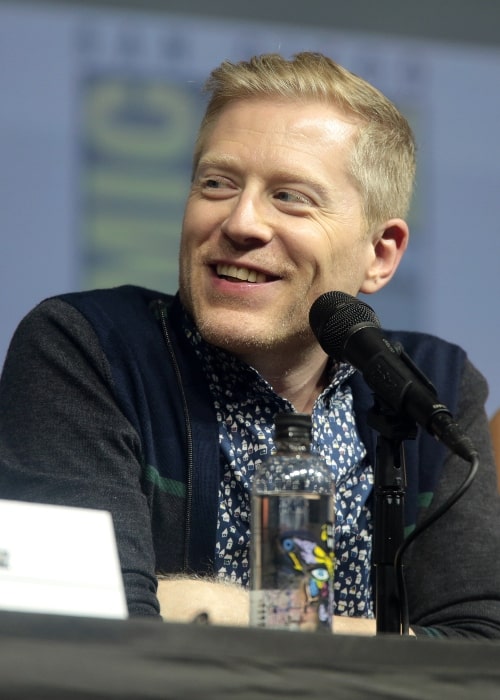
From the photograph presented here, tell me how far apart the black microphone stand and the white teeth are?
59cm

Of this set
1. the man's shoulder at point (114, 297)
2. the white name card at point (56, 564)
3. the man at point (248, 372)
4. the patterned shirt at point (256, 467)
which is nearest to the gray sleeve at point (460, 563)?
the man at point (248, 372)

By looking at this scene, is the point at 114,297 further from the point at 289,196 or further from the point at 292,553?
the point at 292,553

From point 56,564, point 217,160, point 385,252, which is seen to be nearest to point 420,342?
point 385,252

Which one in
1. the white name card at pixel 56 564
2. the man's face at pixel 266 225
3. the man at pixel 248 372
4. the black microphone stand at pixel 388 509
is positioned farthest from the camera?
the man's face at pixel 266 225

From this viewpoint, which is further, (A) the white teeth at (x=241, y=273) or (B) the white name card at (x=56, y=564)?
(A) the white teeth at (x=241, y=273)

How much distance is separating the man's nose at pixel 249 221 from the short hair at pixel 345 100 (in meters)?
0.20

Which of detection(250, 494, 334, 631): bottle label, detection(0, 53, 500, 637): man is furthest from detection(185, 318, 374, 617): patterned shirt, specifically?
detection(250, 494, 334, 631): bottle label

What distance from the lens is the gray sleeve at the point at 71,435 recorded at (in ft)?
5.54

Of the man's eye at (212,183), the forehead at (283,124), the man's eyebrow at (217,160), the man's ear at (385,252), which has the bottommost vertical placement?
the man's ear at (385,252)

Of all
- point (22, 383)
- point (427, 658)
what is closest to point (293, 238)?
point (22, 383)

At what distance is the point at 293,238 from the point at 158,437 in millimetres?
405

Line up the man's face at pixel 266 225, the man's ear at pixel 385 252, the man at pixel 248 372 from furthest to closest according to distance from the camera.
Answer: the man's ear at pixel 385 252 → the man's face at pixel 266 225 → the man at pixel 248 372

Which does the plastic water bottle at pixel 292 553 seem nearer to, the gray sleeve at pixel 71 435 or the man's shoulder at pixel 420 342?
the gray sleeve at pixel 71 435

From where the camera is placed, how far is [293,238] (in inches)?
78.0
